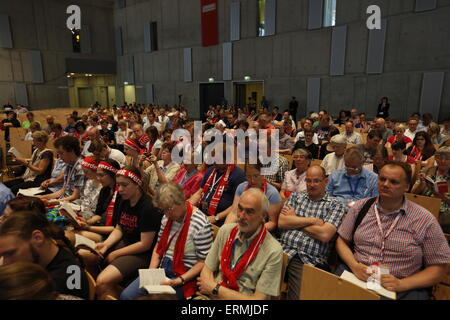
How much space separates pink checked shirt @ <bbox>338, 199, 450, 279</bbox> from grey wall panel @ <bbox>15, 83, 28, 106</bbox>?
22288 millimetres

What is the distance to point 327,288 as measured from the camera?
179 centimetres

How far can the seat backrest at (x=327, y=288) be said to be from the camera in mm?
1661

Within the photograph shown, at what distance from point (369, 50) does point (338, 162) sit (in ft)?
28.8

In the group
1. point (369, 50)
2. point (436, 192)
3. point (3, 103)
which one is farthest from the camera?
point (3, 103)

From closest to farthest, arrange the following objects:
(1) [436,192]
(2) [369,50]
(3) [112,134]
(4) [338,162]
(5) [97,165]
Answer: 1. (1) [436,192]
2. (5) [97,165]
3. (4) [338,162]
4. (3) [112,134]
5. (2) [369,50]

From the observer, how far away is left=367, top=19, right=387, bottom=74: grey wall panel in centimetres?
1070

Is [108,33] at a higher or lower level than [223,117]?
higher

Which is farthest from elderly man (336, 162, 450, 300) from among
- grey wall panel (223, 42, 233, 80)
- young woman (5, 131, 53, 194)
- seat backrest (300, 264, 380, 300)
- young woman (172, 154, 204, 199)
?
grey wall panel (223, 42, 233, 80)

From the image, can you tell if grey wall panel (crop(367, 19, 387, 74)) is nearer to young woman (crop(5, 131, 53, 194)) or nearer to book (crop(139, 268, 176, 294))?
young woman (crop(5, 131, 53, 194))

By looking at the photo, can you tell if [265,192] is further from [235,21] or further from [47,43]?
[47,43]

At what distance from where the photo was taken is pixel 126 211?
2832mm

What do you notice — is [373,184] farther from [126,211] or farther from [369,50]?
[369,50]

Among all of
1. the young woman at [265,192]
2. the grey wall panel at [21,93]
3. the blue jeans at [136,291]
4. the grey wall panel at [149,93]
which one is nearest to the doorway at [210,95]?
the grey wall panel at [149,93]
